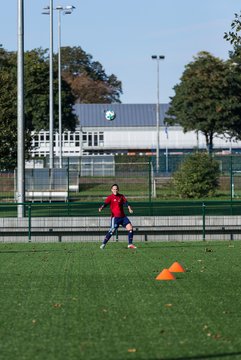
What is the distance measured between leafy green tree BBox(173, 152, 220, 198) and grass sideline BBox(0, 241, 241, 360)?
3004 centimetres

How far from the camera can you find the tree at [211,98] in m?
92.2

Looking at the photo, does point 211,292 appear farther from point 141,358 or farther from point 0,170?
point 0,170

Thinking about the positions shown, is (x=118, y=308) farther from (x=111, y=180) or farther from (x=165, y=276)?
(x=111, y=180)

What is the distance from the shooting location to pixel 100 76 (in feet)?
563

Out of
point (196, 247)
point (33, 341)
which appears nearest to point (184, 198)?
point (196, 247)

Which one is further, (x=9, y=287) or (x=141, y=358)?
(x=9, y=287)

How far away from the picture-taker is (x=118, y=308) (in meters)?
16.5

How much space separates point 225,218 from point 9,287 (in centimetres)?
1734

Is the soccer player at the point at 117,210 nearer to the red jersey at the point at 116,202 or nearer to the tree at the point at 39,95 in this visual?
the red jersey at the point at 116,202

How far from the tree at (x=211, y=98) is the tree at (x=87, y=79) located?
196ft

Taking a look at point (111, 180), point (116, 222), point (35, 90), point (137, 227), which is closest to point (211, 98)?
point (35, 90)

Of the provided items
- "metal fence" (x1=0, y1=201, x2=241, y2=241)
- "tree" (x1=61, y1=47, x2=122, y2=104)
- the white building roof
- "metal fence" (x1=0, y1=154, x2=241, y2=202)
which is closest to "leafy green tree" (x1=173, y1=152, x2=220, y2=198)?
"metal fence" (x1=0, y1=154, x2=241, y2=202)

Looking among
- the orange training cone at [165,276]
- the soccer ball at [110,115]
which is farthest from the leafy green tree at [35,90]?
the orange training cone at [165,276]

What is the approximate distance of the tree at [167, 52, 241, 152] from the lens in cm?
9225
